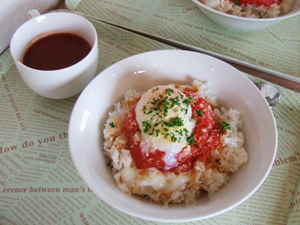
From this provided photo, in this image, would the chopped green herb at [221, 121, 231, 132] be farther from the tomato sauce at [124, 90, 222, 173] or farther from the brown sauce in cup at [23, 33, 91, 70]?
the brown sauce in cup at [23, 33, 91, 70]

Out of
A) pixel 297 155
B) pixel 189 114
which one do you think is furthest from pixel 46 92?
pixel 297 155

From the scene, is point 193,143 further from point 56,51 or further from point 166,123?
point 56,51

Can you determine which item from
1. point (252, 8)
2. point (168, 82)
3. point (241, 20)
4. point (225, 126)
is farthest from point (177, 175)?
point (252, 8)

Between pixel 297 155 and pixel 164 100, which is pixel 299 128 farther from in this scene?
pixel 164 100

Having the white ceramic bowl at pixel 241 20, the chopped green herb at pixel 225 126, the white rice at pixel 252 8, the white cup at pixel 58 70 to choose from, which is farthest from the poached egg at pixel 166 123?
the white rice at pixel 252 8

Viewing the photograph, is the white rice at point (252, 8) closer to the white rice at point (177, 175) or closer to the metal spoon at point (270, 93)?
the metal spoon at point (270, 93)

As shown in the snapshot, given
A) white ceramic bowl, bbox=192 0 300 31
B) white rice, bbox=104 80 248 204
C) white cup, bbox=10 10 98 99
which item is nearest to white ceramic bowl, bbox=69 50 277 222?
white rice, bbox=104 80 248 204
